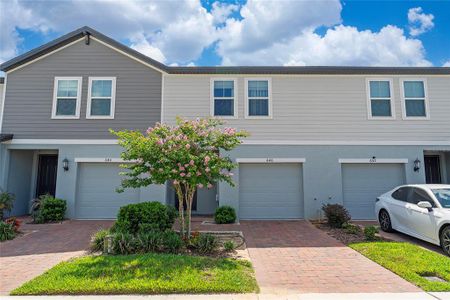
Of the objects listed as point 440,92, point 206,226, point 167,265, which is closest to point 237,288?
point 167,265

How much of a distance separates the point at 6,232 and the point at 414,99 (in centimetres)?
1532

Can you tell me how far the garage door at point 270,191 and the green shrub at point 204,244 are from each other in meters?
4.52

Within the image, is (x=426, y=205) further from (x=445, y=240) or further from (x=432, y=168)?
(x=432, y=168)

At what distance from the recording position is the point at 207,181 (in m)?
6.82

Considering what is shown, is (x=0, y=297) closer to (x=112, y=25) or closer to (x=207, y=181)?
(x=207, y=181)

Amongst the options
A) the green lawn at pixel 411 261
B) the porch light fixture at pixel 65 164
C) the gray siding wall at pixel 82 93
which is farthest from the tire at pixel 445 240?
the porch light fixture at pixel 65 164

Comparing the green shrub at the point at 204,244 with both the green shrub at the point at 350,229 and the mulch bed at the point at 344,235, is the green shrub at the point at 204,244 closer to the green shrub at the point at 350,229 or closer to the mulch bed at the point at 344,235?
the mulch bed at the point at 344,235

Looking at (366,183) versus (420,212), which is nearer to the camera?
(420,212)

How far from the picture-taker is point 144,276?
4863 millimetres

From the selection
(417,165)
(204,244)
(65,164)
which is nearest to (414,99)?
(417,165)

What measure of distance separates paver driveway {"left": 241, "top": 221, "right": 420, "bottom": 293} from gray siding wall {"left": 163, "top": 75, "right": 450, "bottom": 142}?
14.6 feet

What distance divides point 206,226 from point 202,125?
4.30 meters

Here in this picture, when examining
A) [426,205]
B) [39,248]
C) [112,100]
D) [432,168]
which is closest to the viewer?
[426,205]

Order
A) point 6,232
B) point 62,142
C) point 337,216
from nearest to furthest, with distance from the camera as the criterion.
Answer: point 6,232 → point 337,216 → point 62,142
